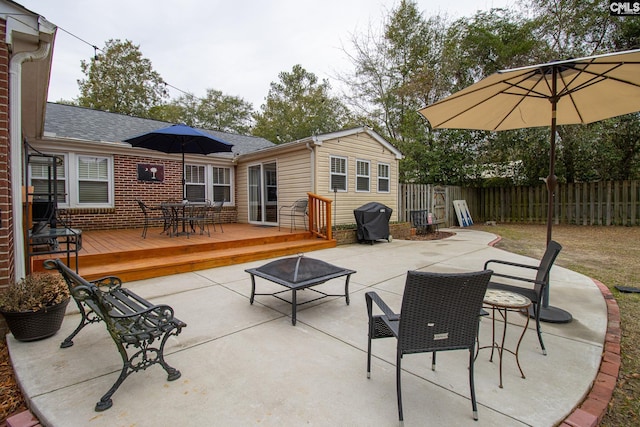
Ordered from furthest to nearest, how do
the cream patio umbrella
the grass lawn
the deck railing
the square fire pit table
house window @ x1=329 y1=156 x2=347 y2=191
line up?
1. house window @ x1=329 y1=156 x2=347 y2=191
2. the deck railing
3. the square fire pit table
4. the cream patio umbrella
5. the grass lawn

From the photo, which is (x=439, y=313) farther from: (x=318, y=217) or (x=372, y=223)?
(x=372, y=223)

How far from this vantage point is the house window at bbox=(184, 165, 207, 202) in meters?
9.60

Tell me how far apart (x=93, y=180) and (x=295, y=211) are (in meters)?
5.40

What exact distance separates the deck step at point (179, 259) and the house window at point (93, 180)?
4182 mm

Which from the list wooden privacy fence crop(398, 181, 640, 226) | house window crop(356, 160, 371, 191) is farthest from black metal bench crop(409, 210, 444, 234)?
house window crop(356, 160, 371, 191)

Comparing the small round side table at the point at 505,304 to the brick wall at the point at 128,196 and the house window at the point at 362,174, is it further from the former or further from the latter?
the brick wall at the point at 128,196

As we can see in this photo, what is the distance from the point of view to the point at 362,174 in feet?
31.2

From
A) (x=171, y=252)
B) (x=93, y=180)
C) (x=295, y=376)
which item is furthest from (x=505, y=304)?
(x=93, y=180)

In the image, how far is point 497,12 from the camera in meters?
12.9

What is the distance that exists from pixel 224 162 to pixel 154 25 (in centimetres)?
690

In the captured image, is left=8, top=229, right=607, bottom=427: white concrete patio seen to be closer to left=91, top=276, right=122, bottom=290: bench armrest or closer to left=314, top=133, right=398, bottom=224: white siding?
left=91, top=276, right=122, bottom=290: bench armrest

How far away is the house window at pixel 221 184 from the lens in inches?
404

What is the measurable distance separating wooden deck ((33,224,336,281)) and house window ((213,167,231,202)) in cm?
345

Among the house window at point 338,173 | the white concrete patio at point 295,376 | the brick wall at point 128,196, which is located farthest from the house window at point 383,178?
the white concrete patio at point 295,376
